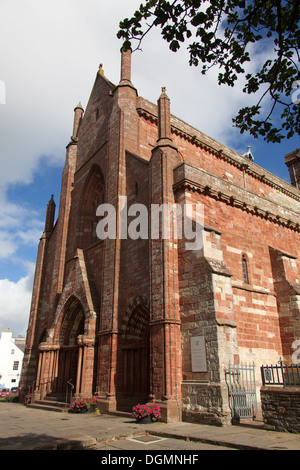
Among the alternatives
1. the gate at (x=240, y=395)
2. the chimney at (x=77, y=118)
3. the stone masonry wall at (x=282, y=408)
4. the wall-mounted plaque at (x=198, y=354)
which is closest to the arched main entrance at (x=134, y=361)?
the wall-mounted plaque at (x=198, y=354)

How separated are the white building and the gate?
178 ft

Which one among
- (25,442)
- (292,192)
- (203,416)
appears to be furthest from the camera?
(292,192)

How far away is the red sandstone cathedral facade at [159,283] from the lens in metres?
11.3

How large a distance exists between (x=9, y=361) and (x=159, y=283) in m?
54.5

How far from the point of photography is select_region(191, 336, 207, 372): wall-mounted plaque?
1095cm

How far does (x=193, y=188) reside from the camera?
45.1 ft

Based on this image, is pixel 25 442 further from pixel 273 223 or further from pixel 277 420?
pixel 273 223

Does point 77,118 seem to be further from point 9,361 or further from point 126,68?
point 9,361

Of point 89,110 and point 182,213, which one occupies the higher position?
point 89,110

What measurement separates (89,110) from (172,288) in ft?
54.2

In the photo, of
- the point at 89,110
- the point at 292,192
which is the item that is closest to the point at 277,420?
the point at 89,110

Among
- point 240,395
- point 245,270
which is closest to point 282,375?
point 240,395

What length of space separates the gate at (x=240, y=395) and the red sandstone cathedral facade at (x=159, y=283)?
1.04ft
